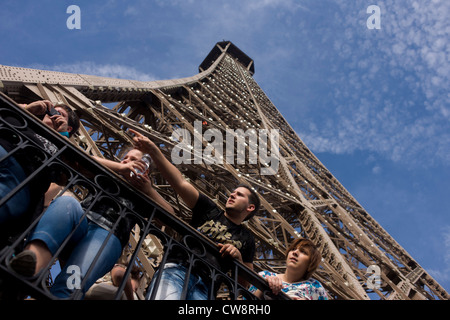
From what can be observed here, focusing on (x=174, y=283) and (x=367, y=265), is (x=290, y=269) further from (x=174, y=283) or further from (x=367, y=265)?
(x=367, y=265)

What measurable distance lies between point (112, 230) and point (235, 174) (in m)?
5.94

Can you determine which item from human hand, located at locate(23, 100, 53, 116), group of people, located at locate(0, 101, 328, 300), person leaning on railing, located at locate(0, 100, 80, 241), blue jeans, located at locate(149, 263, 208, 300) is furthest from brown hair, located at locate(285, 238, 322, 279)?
human hand, located at locate(23, 100, 53, 116)

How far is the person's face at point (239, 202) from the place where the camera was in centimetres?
312

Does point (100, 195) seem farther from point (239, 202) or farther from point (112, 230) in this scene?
point (239, 202)

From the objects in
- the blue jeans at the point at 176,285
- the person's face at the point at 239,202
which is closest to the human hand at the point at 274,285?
the blue jeans at the point at 176,285

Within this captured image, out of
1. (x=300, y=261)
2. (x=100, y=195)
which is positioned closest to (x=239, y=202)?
(x=300, y=261)

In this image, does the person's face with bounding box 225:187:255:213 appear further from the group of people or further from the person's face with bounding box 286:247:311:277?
the person's face with bounding box 286:247:311:277

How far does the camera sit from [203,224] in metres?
3.02

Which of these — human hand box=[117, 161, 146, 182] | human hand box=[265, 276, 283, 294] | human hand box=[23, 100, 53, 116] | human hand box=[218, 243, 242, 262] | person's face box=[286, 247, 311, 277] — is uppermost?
human hand box=[23, 100, 53, 116]

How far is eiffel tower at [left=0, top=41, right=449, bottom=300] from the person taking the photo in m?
6.14

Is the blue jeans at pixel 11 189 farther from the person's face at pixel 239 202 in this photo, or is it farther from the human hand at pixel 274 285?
the human hand at pixel 274 285

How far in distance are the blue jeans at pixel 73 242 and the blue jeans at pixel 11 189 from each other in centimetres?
16
